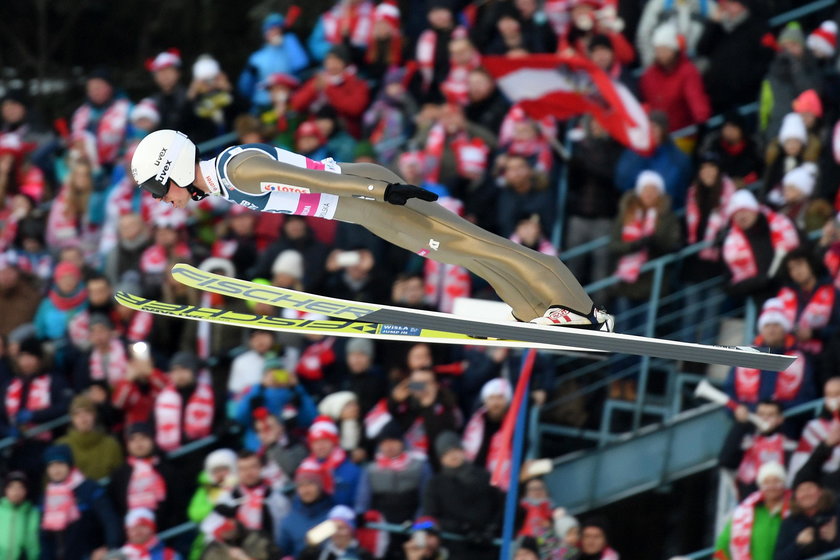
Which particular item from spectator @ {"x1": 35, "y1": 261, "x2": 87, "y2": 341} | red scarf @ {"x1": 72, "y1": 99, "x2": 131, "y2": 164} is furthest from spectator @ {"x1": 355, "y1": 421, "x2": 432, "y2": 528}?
red scarf @ {"x1": 72, "y1": 99, "x2": 131, "y2": 164}

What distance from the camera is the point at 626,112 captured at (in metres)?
9.67

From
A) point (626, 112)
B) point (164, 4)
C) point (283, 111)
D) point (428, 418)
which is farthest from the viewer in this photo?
point (164, 4)

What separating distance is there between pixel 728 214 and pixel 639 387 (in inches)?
43.3

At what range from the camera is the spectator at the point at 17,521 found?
878 centimetres

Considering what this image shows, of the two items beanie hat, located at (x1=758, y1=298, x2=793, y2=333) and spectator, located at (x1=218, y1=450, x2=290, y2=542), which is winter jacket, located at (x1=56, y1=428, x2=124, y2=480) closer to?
spectator, located at (x1=218, y1=450, x2=290, y2=542)

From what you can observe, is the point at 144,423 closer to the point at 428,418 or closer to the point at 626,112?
the point at 428,418

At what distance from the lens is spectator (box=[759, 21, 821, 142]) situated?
9625 mm

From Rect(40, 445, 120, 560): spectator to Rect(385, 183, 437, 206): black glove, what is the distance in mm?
2980

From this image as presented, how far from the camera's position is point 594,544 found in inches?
322

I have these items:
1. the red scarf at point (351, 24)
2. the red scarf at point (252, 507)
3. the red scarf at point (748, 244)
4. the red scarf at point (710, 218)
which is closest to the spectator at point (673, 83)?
the red scarf at point (710, 218)

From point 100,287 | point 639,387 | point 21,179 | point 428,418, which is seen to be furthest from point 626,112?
point 21,179

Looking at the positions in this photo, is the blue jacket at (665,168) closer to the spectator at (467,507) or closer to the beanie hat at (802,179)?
the beanie hat at (802,179)

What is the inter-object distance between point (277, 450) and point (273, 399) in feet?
1.26

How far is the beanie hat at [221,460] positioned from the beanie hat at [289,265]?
115 centimetres
